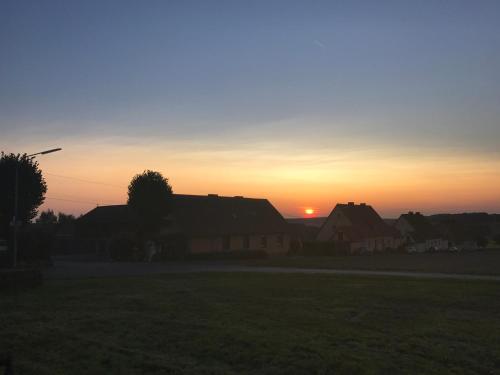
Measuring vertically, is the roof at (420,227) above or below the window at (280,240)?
above

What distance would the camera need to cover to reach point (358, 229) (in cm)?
7212

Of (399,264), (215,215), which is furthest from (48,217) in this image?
(399,264)

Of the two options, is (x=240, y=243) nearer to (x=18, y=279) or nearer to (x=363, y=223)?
(x=363, y=223)

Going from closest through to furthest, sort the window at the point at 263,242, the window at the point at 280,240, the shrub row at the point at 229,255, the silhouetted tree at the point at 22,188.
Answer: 1. the silhouetted tree at the point at 22,188
2. the shrub row at the point at 229,255
3. the window at the point at 263,242
4. the window at the point at 280,240

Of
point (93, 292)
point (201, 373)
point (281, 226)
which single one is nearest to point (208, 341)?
point (201, 373)

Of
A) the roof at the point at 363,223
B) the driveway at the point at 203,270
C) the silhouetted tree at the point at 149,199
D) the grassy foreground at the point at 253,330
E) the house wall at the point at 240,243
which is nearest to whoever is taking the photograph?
the grassy foreground at the point at 253,330

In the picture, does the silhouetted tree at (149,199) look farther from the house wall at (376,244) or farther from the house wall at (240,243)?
the house wall at (376,244)

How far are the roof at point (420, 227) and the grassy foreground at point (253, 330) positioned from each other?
222 ft

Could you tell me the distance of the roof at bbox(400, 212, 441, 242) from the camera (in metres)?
88.4

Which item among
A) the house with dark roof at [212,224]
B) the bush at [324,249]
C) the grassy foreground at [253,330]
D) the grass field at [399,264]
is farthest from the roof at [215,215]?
the grassy foreground at [253,330]

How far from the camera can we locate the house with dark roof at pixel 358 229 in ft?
231

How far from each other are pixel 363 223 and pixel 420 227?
20734 mm

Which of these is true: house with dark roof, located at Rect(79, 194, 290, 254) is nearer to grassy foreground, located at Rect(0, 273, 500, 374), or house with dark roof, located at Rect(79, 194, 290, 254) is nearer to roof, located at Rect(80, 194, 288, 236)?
roof, located at Rect(80, 194, 288, 236)

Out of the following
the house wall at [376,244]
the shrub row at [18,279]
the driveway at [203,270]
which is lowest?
the driveway at [203,270]
